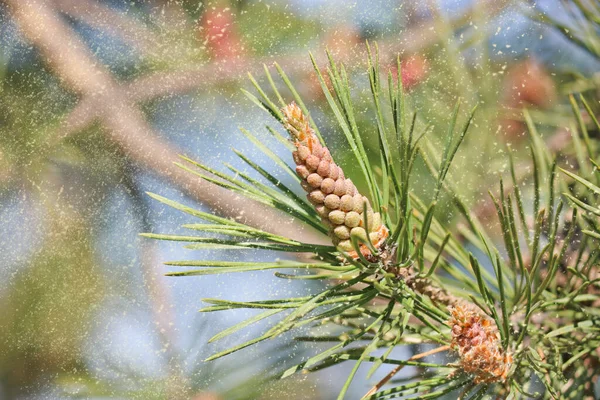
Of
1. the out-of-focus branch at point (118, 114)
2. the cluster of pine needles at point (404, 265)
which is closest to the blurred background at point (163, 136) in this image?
the out-of-focus branch at point (118, 114)

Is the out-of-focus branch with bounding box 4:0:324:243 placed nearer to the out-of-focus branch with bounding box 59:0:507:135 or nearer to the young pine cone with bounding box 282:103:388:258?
the out-of-focus branch with bounding box 59:0:507:135

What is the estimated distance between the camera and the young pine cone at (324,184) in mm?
212

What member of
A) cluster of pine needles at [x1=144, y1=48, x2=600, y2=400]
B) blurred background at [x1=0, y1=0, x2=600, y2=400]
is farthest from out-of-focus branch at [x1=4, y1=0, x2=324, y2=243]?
cluster of pine needles at [x1=144, y1=48, x2=600, y2=400]

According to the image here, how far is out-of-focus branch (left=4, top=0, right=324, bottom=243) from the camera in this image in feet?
1.46

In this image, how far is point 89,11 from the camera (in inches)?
21.4

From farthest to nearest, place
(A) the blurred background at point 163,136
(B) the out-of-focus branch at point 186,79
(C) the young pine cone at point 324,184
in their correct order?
1. (B) the out-of-focus branch at point 186,79
2. (A) the blurred background at point 163,136
3. (C) the young pine cone at point 324,184

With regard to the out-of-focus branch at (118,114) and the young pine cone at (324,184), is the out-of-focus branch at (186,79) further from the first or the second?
the young pine cone at (324,184)

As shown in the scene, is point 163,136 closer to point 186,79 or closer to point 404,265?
point 186,79

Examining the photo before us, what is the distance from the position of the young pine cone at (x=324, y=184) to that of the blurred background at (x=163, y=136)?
164 millimetres

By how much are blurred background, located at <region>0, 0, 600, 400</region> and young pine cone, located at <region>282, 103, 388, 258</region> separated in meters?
0.16

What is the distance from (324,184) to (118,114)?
325 mm

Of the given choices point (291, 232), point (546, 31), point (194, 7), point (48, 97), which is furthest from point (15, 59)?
point (546, 31)

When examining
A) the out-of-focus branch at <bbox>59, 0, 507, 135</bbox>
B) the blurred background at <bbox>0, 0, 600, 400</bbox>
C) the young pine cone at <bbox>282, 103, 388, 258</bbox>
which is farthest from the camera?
the out-of-focus branch at <bbox>59, 0, 507, 135</bbox>

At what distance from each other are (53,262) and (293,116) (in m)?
0.34
